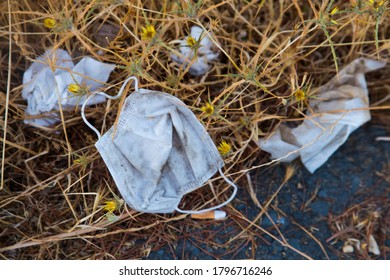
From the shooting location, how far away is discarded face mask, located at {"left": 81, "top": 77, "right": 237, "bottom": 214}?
4.75ft

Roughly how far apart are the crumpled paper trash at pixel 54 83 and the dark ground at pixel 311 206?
538 mm

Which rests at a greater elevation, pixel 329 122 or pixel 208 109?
pixel 208 109

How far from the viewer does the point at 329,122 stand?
1.62 metres

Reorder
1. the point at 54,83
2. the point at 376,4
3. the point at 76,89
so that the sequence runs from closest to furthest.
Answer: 1. the point at 376,4
2. the point at 76,89
3. the point at 54,83

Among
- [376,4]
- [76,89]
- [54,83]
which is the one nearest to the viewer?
[376,4]

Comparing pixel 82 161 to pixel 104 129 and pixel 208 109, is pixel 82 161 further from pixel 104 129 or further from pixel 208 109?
pixel 208 109

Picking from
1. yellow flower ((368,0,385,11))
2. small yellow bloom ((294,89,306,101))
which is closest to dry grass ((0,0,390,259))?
small yellow bloom ((294,89,306,101))

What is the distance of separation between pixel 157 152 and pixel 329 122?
1.91ft

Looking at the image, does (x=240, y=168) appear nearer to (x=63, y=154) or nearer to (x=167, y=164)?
(x=167, y=164)

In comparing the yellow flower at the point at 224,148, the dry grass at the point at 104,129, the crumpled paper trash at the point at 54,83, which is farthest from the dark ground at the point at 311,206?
the crumpled paper trash at the point at 54,83

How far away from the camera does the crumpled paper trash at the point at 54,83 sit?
154cm

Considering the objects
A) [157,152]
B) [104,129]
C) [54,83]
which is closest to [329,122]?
[157,152]

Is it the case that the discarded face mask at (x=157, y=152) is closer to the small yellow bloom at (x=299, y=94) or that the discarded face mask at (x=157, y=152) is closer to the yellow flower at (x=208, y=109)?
the yellow flower at (x=208, y=109)
